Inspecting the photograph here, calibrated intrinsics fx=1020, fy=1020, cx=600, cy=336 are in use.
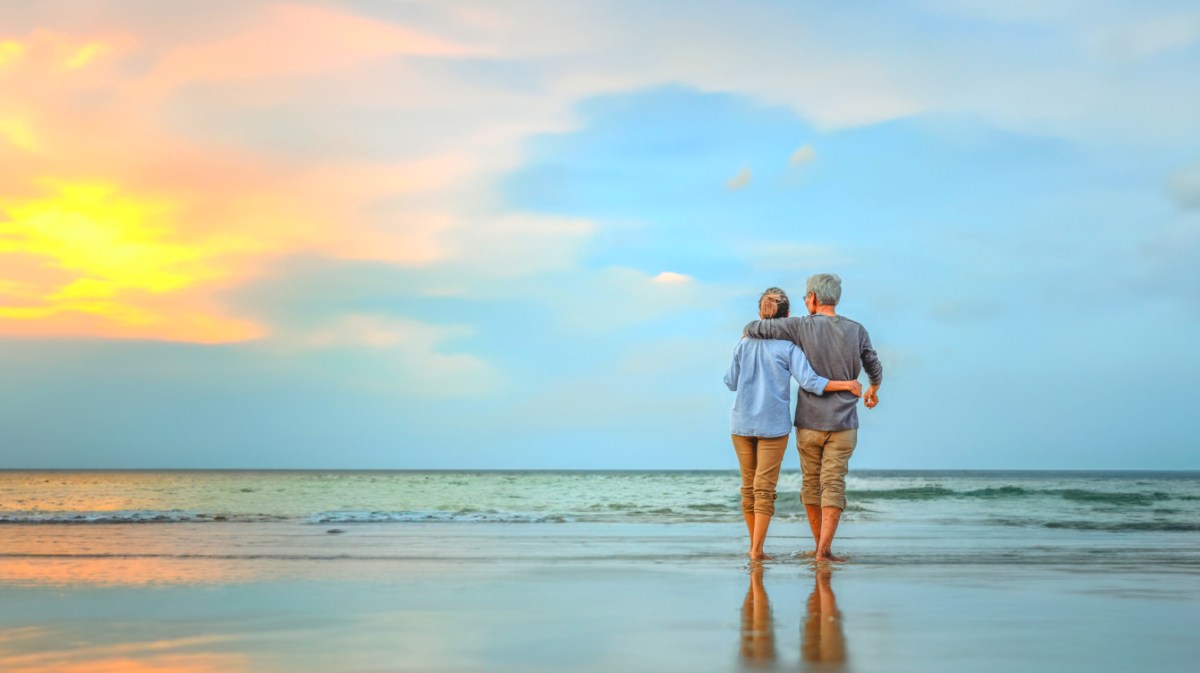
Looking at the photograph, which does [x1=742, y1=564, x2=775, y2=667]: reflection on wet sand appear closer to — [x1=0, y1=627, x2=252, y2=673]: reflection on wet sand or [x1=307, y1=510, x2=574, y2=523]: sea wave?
[x1=0, y1=627, x2=252, y2=673]: reflection on wet sand

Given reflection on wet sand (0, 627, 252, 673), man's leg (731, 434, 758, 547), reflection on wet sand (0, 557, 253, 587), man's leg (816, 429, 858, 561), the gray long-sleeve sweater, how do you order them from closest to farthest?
reflection on wet sand (0, 627, 252, 673) < reflection on wet sand (0, 557, 253, 587) < man's leg (816, 429, 858, 561) < the gray long-sleeve sweater < man's leg (731, 434, 758, 547)

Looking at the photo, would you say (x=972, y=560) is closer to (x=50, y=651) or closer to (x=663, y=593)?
(x=663, y=593)

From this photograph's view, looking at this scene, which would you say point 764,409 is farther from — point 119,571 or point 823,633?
point 119,571

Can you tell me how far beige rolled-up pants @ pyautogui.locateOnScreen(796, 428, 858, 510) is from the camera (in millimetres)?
6395

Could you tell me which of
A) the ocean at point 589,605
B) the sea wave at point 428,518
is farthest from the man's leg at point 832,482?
the sea wave at point 428,518

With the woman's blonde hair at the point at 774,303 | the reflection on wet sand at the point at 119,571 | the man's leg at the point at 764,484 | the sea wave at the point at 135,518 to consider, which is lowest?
the sea wave at the point at 135,518

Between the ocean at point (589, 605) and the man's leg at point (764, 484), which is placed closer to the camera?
the ocean at point (589, 605)

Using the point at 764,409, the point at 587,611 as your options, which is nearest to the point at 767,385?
the point at 764,409

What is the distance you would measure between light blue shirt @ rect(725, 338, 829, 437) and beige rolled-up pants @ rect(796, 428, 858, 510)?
0.17 m

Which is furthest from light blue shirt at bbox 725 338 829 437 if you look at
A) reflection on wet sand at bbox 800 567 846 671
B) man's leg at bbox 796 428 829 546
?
reflection on wet sand at bbox 800 567 846 671

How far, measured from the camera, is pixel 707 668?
2904 mm

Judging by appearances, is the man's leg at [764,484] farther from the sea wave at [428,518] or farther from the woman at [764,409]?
the sea wave at [428,518]

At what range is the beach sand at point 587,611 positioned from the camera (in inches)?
122

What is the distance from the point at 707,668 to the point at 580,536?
6550mm
